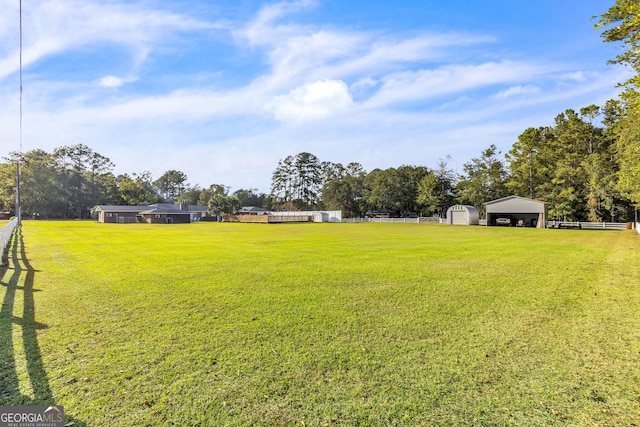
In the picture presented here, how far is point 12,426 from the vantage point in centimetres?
274

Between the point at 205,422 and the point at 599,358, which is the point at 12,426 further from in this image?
Answer: the point at 599,358

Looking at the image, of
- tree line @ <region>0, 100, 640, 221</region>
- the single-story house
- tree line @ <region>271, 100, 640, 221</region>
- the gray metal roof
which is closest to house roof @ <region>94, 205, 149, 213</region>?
the single-story house

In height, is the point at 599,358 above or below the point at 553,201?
below

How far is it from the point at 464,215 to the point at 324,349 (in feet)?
141

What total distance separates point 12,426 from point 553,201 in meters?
49.0

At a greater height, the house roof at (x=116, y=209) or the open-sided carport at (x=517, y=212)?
the house roof at (x=116, y=209)

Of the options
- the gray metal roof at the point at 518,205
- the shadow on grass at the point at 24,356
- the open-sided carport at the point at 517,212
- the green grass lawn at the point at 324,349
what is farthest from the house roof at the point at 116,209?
the gray metal roof at the point at 518,205

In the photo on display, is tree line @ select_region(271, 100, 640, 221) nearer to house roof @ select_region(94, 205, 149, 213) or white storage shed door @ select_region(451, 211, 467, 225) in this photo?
white storage shed door @ select_region(451, 211, 467, 225)

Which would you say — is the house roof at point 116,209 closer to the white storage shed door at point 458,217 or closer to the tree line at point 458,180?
the tree line at point 458,180

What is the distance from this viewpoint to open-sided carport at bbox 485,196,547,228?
117 feet

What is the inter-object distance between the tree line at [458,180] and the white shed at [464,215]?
8.27m

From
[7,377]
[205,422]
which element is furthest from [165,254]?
[205,422]

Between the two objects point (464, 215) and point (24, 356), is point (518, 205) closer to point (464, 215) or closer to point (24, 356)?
point (464, 215)

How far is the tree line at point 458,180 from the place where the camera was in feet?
82.2
